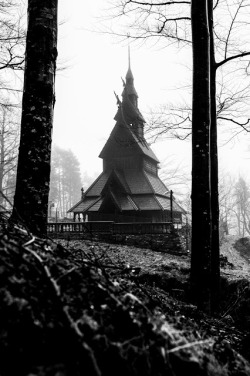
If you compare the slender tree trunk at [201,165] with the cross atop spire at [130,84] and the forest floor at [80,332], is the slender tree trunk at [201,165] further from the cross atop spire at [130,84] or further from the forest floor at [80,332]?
the cross atop spire at [130,84]

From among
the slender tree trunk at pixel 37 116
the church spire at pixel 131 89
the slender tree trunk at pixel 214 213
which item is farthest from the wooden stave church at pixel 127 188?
the slender tree trunk at pixel 37 116

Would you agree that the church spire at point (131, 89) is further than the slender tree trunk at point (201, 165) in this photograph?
Yes

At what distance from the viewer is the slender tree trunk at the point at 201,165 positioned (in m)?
4.25

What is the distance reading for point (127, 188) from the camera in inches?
913

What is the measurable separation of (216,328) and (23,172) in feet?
8.87

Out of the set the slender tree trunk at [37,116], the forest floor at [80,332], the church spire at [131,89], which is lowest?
the forest floor at [80,332]

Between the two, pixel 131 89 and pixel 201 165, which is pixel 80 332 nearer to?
pixel 201 165

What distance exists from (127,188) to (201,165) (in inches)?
733

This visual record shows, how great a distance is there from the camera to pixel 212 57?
718 cm

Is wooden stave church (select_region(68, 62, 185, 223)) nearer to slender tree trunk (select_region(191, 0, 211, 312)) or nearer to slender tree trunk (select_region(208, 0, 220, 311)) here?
slender tree trunk (select_region(208, 0, 220, 311))

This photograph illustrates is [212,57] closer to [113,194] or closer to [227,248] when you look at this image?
[113,194]

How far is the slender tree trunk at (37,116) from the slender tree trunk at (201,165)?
8.25 feet

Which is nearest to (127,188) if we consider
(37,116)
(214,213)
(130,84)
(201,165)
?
(130,84)

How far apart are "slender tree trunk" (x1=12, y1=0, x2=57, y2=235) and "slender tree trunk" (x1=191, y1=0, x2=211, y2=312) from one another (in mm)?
2515
